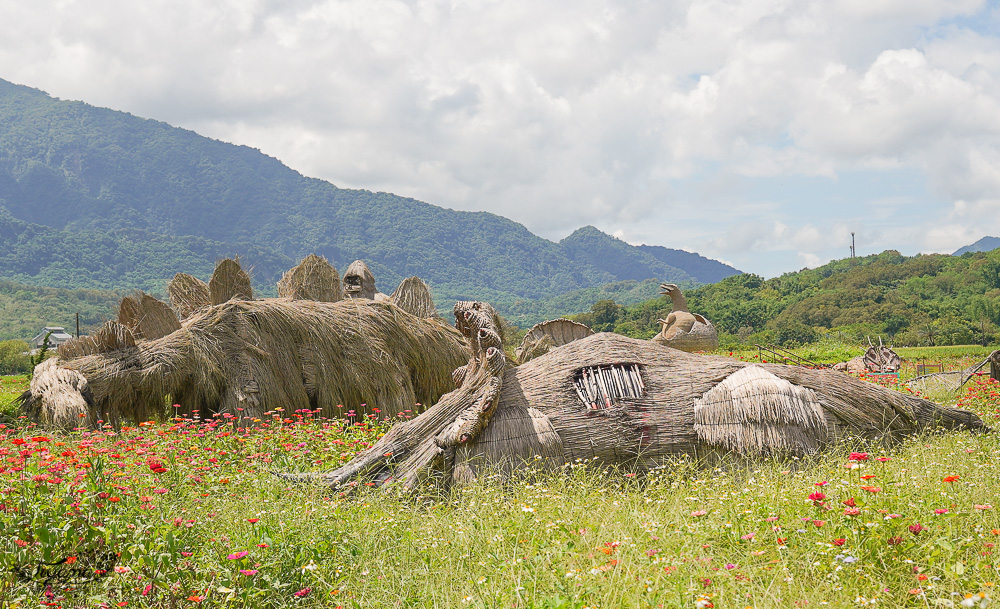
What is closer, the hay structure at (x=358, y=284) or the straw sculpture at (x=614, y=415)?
the straw sculpture at (x=614, y=415)

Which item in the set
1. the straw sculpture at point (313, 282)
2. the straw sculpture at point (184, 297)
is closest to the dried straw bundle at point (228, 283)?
the straw sculpture at point (313, 282)

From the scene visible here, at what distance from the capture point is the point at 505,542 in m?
3.49

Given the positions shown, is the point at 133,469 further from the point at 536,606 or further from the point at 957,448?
the point at 957,448

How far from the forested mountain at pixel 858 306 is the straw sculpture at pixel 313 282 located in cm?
2260

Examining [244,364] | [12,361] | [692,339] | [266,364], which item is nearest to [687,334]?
[692,339]

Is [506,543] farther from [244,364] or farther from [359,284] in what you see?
[359,284]

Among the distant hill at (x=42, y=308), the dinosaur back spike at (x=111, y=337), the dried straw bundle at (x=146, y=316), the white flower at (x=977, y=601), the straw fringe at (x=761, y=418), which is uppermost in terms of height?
the distant hill at (x=42, y=308)

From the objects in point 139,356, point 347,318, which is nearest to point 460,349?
point 347,318

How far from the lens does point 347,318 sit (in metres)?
9.44

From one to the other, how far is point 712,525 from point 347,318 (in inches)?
268

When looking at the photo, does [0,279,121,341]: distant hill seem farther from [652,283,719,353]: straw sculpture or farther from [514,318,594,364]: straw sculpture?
[514,318,594,364]: straw sculpture

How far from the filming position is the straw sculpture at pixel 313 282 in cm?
1054

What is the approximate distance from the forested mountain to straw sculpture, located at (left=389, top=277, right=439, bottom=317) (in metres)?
21.1

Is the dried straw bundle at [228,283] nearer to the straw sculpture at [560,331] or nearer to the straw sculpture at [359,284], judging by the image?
the straw sculpture at [359,284]
